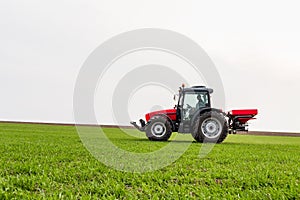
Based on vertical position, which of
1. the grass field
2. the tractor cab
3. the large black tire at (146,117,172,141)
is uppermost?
the tractor cab

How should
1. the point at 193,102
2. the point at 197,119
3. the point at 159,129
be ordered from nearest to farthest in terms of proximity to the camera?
the point at 197,119 < the point at 193,102 < the point at 159,129

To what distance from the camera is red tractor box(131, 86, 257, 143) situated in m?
14.1

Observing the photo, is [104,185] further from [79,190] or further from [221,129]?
[221,129]

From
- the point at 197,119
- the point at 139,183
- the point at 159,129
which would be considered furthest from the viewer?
the point at 159,129

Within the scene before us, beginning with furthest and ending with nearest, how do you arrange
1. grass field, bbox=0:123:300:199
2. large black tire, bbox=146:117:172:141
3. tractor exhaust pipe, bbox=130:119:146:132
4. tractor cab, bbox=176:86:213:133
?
tractor exhaust pipe, bbox=130:119:146:132, large black tire, bbox=146:117:172:141, tractor cab, bbox=176:86:213:133, grass field, bbox=0:123:300:199

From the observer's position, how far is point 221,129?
1420cm

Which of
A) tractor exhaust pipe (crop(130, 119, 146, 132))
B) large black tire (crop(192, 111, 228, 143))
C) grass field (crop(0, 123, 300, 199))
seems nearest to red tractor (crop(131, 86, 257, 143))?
large black tire (crop(192, 111, 228, 143))

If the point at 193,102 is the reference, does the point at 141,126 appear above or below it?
below

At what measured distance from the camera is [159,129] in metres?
→ 15.0

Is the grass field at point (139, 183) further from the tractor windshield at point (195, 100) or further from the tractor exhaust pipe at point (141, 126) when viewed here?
the tractor exhaust pipe at point (141, 126)

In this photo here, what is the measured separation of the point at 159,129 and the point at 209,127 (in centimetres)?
236

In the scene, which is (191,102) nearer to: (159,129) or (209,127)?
(209,127)

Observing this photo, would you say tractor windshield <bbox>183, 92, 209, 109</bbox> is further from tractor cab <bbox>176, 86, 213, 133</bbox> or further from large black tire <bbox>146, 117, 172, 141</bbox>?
large black tire <bbox>146, 117, 172, 141</bbox>

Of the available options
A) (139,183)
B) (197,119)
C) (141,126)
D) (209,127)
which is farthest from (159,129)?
(139,183)
